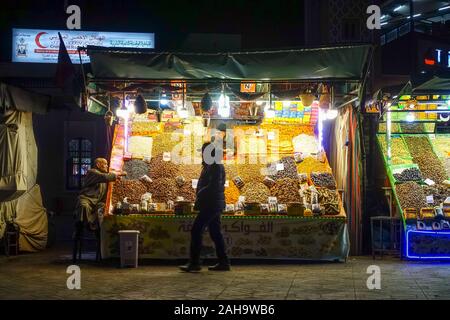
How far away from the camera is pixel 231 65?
33.9ft

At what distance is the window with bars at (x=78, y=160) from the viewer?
659 inches

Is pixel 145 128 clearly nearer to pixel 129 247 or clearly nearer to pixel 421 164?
pixel 129 247

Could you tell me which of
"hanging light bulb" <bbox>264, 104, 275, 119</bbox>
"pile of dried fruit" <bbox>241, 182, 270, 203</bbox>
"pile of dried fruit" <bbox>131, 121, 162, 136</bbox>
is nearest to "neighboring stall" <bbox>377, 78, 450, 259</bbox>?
"hanging light bulb" <bbox>264, 104, 275, 119</bbox>

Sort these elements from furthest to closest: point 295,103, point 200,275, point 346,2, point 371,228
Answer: point 346,2 < point 295,103 < point 371,228 < point 200,275

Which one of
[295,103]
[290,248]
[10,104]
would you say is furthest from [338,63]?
[10,104]

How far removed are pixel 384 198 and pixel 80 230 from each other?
250 inches

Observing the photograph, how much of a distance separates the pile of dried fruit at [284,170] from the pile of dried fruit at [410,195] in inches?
81.1

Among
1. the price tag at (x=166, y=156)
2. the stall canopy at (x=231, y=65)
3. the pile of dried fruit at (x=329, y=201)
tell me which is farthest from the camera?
the price tag at (x=166, y=156)

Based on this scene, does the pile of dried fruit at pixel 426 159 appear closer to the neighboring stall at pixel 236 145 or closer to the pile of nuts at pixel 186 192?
the neighboring stall at pixel 236 145

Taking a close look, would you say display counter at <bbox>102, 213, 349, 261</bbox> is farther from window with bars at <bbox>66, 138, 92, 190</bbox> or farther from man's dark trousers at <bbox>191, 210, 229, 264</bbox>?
window with bars at <bbox>66, 138, 92, 190</bbox>

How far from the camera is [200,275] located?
9.20m

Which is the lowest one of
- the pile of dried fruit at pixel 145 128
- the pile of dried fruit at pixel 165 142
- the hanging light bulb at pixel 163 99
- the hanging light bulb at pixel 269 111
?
the pile of dried fruit at pixel 165 142

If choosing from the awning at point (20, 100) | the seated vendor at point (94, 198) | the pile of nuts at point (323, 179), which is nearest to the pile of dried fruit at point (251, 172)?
the pile of nuts at point (323, 179)

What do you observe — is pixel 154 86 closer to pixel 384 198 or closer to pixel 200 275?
pixel 200 275
